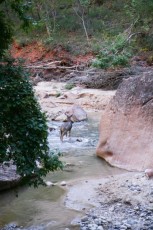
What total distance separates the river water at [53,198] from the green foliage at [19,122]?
51.8 inches

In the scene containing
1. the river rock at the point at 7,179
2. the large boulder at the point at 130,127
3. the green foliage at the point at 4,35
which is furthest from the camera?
the large boulder at the point at 130,127

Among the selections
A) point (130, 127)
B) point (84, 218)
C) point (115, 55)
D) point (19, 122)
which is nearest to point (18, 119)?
point (19, 122)

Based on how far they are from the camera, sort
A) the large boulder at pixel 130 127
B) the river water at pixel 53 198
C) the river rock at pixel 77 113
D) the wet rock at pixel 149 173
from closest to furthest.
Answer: the river water at pixel 53 198 → the wet rock at pixel 149 173 → the large boulder at pixel 130 127 → the river rock at pixel 77 113

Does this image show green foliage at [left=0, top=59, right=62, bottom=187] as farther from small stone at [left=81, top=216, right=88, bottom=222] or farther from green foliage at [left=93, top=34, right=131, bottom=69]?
green foliage at [left=93, top=34, right=131, bottom=69]

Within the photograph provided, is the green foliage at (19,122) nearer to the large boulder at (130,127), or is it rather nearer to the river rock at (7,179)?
the river rock at (7,179)

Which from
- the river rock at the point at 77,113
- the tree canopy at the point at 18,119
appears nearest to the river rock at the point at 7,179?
the tree canopy at the point at 18,119

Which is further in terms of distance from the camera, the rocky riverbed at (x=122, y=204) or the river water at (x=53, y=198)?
the river water at (x=53, y=198)

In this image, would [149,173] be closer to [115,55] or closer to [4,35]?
[4,35]

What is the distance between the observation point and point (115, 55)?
19.3 meters

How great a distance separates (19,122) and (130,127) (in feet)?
14.3

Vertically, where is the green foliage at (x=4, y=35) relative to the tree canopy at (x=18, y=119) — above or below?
above

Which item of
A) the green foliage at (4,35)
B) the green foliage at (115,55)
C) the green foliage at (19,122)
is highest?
the green foliage at (4,35)

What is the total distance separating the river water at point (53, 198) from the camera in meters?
7.05

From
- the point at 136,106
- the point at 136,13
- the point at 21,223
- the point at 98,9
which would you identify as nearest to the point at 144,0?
the point at 136,13
